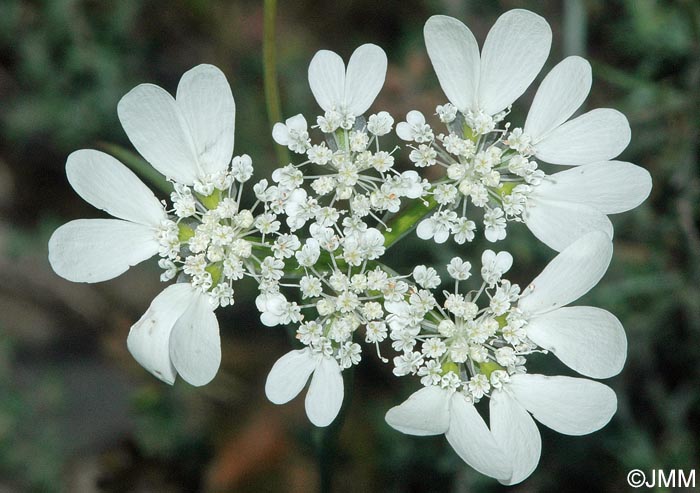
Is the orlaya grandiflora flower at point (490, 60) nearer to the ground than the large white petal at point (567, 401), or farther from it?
farther from it

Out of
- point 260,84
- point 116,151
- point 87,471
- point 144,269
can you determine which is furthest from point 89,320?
point 116,151

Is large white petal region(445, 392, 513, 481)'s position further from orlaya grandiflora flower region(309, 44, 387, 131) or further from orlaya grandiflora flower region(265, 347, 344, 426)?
orlaya grandiflora flower region(309, 44, 387, 131)

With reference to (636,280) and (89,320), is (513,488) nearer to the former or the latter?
(636,280)

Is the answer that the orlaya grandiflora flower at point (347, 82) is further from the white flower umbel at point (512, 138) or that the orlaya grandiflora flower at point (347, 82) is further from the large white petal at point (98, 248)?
the large white petal at point (98, 248)

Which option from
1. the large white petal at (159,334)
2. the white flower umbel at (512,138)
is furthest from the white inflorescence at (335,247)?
the large white petal at (159,334)

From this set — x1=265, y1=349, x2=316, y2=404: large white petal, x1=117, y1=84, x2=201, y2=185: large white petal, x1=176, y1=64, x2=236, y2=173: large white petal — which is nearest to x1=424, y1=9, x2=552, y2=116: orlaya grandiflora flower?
x1=176, y1=64, x2=236, y2=173: large white petal

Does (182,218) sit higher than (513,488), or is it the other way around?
(182,218)

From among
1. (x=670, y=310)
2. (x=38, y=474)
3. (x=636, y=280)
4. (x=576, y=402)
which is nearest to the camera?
(x=576, y=402)
